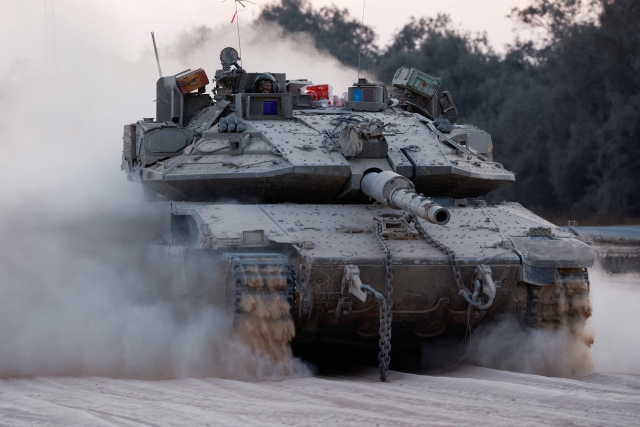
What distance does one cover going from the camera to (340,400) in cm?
884

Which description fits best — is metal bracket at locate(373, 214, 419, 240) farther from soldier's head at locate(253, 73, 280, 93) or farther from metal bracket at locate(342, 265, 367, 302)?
soldier's head at locate(253, 73, 280, 93)

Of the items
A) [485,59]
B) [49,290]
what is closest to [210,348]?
[49,290]

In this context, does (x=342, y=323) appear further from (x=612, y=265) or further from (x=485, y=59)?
(x=485, y=59)

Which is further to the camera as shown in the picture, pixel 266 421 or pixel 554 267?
pixel 554 267

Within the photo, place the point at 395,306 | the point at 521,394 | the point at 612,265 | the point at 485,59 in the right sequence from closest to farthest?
the point at 521,394, the point at 395,306, the point at 612,265, the point at 485,59

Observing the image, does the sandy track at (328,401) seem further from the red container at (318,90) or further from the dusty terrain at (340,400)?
the red container at (318,90)

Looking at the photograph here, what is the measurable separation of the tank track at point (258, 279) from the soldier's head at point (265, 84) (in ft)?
13.7

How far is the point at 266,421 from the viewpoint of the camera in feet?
25.6

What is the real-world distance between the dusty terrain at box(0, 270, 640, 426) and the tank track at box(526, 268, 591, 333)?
1.36 feet

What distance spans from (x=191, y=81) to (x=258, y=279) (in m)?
5.06

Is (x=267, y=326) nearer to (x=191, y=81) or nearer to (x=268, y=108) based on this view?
(x=268, y=108)

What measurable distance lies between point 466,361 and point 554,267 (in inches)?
62.3

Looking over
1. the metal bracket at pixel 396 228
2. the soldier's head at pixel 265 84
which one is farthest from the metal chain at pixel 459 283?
the soldier's head at pixel 265 84

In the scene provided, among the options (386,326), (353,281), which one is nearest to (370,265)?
(353,281)
